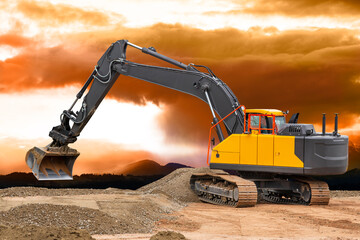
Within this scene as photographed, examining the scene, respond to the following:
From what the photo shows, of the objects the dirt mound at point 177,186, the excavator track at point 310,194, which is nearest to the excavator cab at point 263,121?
the excavator track at point 310,194

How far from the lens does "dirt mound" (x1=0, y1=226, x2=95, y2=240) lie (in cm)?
775

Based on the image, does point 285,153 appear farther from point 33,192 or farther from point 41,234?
point 41,234

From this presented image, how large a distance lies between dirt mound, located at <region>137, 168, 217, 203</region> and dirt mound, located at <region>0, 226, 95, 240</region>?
Answer: 6980mm

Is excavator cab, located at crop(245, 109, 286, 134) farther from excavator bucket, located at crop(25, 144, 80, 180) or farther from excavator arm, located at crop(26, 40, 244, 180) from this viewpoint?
excavator bucket, located at crop(25, 144, 80, 180)

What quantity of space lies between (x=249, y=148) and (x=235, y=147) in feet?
1.27

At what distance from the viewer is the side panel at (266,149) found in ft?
45.4

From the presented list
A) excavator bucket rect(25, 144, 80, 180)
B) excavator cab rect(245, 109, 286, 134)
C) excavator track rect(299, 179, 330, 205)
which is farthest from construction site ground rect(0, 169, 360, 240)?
excavator cab rect(245, 109, 286, 134)

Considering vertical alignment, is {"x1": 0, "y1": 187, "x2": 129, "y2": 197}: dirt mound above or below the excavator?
below

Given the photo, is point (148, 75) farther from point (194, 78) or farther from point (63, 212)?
point (63, 212)

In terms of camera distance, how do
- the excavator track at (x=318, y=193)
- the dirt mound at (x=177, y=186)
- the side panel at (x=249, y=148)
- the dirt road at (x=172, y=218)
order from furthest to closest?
the dirt mound at (x=177, y=186), the excavator track at (x=318, y=193), the side panel at (x=249, y=148), the dirt road at (x=172, y=218)

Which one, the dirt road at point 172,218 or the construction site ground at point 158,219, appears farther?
the dirt road at point 172,218

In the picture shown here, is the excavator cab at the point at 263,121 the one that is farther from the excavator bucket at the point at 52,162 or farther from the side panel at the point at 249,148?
the excavator bucket at the point at 52,162

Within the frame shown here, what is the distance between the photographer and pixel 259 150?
13.9 m

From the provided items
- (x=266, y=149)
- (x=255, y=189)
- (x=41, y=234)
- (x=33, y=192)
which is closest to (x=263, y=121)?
(x=266, y=149)
